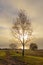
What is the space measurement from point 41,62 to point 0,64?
3442 mm

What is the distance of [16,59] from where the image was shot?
12.9 m

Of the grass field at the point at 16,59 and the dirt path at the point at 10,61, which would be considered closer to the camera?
the dirt path at the point at 10,61

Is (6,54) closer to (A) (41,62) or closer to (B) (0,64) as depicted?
(B) (0,64)

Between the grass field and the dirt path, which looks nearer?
the dirt path

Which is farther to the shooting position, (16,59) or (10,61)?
(16,59)

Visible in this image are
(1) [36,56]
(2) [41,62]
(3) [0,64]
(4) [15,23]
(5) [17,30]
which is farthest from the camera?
(5) [17,30]

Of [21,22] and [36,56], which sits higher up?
[21,22]

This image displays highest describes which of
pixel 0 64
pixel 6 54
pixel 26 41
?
pixel 26 41

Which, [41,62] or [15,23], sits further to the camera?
[15,23]

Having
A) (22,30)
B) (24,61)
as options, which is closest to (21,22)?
(22,30)

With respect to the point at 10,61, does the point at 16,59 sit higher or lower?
higher

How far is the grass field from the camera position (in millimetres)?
12352

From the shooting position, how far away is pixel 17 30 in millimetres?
16703

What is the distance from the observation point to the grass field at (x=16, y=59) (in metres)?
12.4
